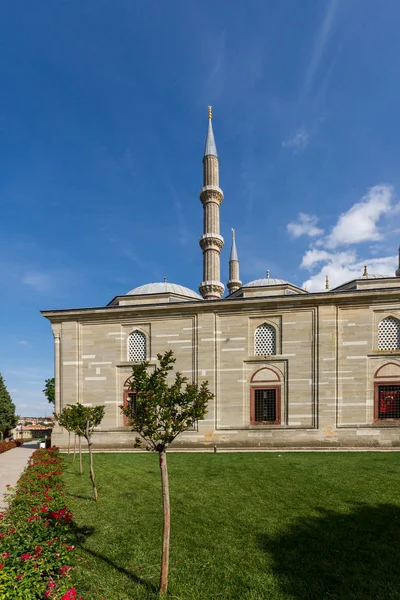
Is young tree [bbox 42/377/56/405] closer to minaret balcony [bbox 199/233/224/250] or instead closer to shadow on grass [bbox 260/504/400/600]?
minaret balcony [bbox 199/233/224/250]

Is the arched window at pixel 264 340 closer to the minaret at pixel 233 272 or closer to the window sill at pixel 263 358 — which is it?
→ the window sill at pixel 263 358

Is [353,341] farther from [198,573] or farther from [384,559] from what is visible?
[198,573]

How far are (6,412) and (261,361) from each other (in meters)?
26.4

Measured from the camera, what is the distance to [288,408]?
1797 cm

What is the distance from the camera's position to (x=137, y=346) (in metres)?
20.0

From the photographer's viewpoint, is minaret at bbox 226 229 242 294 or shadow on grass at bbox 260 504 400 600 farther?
minaret at bbox 226 229 242 294

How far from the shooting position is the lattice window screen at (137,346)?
19.9 meters

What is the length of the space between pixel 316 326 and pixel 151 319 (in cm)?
932

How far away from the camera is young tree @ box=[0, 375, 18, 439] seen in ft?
103

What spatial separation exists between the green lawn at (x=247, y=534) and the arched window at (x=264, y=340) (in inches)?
279

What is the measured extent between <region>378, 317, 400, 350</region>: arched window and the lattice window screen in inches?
513

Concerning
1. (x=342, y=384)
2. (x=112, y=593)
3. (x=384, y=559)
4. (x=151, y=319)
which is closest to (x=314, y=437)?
(x=342, y=384)

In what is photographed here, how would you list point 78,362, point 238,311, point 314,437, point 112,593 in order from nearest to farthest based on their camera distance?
point 112,593 → point 314,437 → point 238,311 → point 78,362

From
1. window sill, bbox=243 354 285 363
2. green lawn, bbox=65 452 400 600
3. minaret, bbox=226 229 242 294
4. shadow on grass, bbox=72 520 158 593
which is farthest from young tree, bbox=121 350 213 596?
minaret, bbox=226 229 242 294
